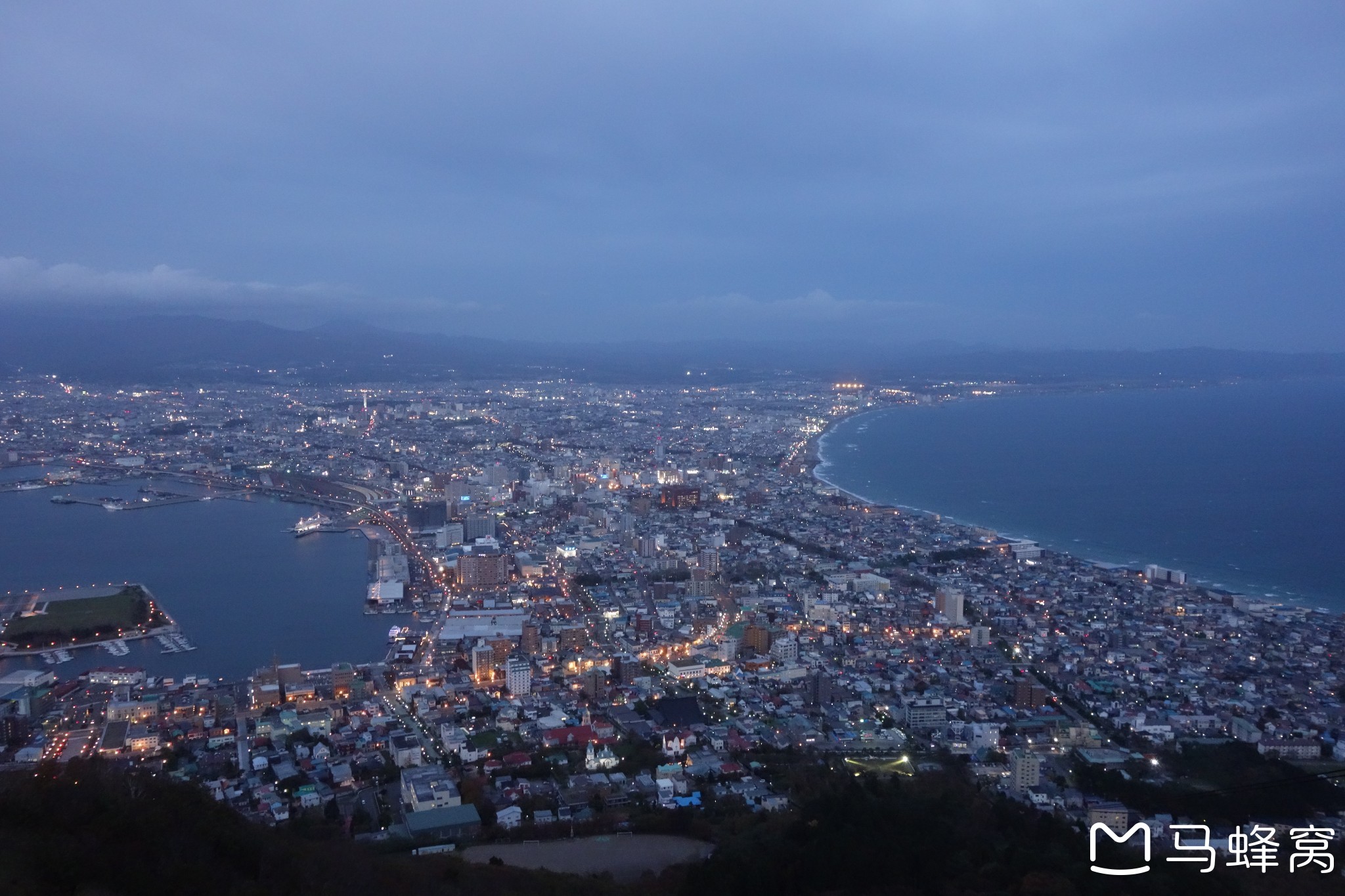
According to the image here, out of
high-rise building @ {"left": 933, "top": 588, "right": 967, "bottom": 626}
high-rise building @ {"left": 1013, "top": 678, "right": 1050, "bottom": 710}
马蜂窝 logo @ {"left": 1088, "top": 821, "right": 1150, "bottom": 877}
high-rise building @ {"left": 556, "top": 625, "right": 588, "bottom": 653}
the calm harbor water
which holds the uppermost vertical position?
马蜂窝 logo @ {"left": 1088, "top": 821, "right": 1150, "bottom": 877}

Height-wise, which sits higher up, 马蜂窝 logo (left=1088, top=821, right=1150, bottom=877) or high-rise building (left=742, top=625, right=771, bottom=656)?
马蜂窝 logo (left=1088, top=821, right=1150, bottom=877)

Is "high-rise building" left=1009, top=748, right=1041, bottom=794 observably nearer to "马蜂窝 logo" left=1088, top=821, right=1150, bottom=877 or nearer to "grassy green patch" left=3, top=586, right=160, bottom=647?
"马蜂窝 logo" left=1088, top=821, right=1150, bottom=877

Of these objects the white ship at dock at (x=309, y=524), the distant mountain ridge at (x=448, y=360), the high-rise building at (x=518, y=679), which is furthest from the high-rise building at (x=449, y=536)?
the distant mountain ridge at (x=448, y=360)

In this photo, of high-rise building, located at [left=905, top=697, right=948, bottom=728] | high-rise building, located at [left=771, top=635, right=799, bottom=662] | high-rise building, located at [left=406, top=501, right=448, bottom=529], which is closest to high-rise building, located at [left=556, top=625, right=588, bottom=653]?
high-rise building, located at [left=771, top=635, right=799, bottom=662]

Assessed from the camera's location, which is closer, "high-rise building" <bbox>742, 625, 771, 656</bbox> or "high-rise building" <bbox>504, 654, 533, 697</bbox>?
"high-rise building" <bbox>504, 654, 533, 697</bbox>

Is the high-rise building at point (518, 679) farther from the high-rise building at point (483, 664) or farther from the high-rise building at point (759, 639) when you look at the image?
the high-rise building at point (759, 639)

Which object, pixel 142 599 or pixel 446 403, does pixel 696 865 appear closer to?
pixel 142 599

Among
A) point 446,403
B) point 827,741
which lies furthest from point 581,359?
point 827,741
